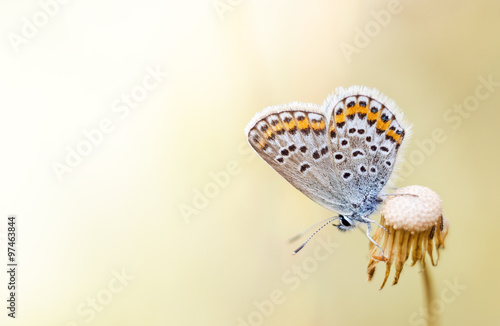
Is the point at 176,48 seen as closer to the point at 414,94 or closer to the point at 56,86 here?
the point at 56,86

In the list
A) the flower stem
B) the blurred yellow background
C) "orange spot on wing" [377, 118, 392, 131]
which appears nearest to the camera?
the flower stem

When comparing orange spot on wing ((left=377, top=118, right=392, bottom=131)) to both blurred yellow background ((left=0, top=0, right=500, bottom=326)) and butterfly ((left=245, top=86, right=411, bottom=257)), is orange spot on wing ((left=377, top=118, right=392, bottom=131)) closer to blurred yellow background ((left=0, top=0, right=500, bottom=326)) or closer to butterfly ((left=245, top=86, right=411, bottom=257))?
butterfly ((left=245, top=86, right=411, bottom=257))

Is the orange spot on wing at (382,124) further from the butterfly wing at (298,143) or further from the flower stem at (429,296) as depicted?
the flower stem at (429,296)

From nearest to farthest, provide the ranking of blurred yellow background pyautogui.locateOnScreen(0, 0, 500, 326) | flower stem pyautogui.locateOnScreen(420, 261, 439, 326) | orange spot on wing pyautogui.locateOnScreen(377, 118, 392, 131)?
1. flower stem pyautogui.locateOnScreen(420, 261, 439, 326)
2. orange spot on wing pyautogui.locateOnScreen(377, 118, 392, 131)
3. blurred yellow background pyautogui.locateOnScreen(0, 0, 500, 326)

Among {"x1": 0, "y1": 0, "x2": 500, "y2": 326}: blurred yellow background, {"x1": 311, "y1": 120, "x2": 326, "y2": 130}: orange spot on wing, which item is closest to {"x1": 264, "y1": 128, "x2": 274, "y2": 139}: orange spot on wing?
{"x1": 311, "y1": 120, "x2": 326, "y2": 130}: orange spot on wing

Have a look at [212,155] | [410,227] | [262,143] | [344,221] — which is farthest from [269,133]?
[212,155]

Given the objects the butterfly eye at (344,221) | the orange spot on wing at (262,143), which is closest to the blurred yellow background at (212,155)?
the butterfly eye at (344,221)
